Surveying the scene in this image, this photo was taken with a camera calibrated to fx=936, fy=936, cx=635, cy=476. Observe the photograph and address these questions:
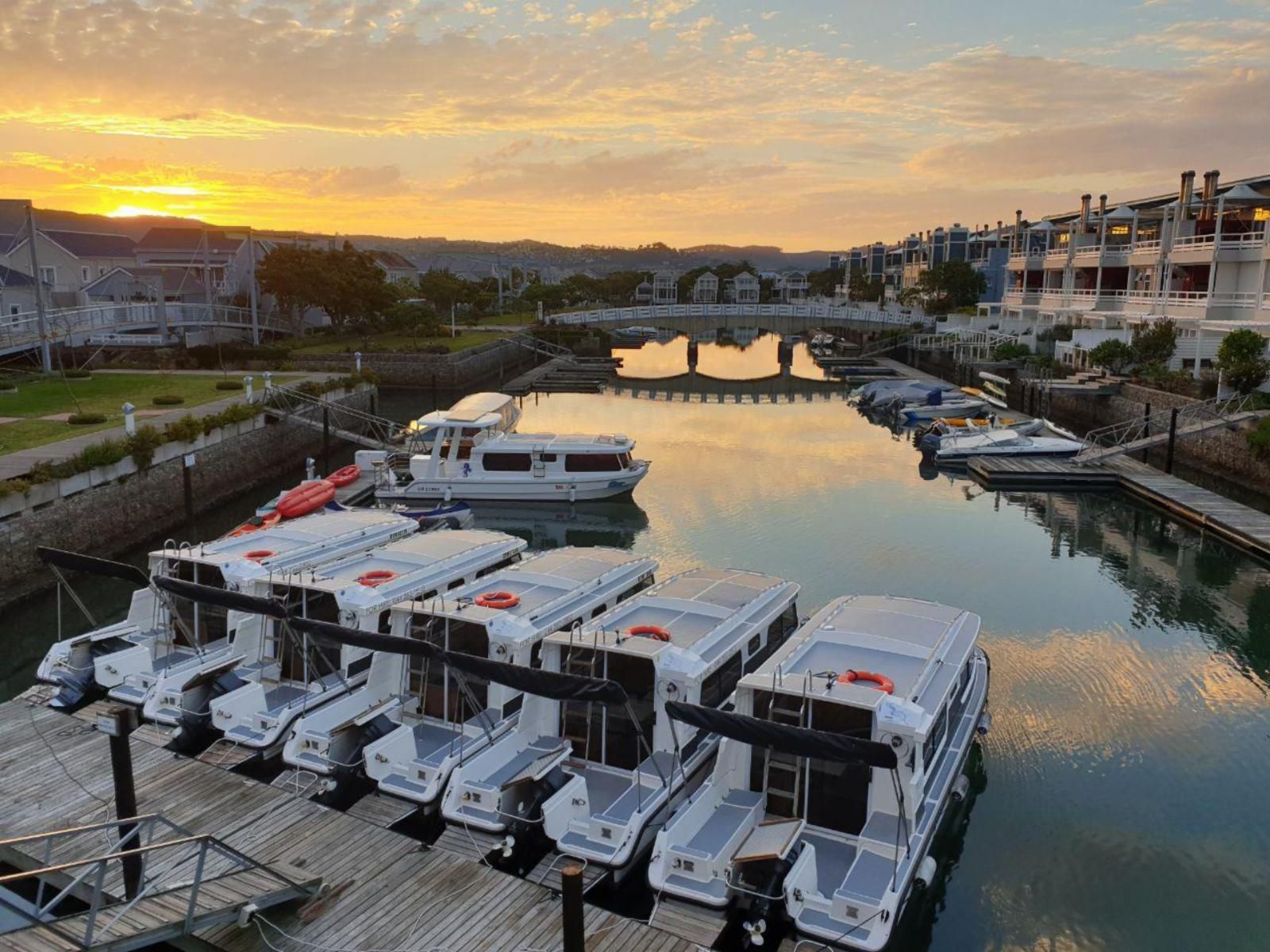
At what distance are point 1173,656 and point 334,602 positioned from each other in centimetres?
1791

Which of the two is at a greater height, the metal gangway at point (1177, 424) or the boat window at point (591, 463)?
the metal gangway at point (1177, 424)

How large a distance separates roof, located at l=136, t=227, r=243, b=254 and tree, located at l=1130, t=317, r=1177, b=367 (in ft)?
205

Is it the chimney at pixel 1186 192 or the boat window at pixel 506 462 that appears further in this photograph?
the chimney at pixel 1186 192

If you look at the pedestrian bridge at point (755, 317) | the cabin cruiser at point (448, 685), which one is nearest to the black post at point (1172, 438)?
the cabin cruiser at point (448, 685)

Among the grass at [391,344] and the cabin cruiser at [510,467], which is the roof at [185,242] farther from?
the cabin cruiser at [510,467]

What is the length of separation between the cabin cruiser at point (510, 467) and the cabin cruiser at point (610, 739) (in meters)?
18.6

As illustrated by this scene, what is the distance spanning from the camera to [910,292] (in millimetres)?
114312

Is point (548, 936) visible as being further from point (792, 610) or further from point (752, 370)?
point (752, 370)

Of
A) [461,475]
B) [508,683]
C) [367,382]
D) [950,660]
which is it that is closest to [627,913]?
[508,683]

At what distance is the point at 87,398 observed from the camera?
3953cm

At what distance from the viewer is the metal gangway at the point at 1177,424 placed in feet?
116

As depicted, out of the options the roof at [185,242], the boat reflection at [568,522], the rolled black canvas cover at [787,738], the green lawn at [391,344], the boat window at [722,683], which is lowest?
the boat reflection at [568,522]

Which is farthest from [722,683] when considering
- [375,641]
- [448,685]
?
[375,641]

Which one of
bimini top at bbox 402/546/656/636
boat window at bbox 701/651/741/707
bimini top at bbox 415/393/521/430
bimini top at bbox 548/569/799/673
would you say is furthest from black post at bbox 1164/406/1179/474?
boat window at bbox 701/651/741/707
